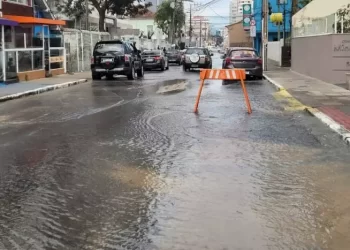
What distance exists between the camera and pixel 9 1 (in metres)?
24.3

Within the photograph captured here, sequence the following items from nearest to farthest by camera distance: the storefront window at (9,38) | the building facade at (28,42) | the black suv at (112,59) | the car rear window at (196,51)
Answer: the storefront window at (9,38), the building facade at (28,42), the black suv at (112,59), the car rear window at (196,51)

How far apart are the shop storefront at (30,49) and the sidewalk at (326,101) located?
10.8 metres

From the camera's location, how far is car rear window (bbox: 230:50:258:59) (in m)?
25.0

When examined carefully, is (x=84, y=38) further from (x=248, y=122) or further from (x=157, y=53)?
(x=248, y=122)

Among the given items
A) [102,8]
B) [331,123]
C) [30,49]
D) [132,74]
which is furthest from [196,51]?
[331,123]

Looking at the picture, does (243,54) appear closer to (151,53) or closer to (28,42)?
(28,42)

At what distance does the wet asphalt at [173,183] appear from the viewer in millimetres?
4934

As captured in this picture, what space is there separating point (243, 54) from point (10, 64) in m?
10.3

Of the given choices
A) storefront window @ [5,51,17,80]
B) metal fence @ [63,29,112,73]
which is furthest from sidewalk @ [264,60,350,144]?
metal fence @ [63,29,112,73]

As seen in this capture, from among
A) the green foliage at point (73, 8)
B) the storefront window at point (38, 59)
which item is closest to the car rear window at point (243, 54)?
the storefront window at point (38, 59)

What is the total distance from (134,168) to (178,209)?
6.29 ft

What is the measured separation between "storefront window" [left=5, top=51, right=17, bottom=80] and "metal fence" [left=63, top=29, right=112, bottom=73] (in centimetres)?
836

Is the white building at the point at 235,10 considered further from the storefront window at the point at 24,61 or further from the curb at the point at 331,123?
the curb at the point at 331,123

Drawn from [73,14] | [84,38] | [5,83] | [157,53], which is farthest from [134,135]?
[73,14]
